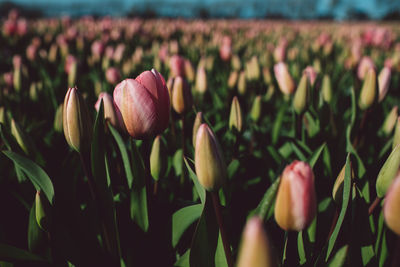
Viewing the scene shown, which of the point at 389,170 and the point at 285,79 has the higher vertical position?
the point at 285,79

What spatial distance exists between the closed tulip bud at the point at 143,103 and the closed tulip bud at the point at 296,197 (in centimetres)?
26

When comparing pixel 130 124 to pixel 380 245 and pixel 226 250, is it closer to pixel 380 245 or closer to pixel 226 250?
pixel 226 250

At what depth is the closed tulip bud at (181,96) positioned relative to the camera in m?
0.89

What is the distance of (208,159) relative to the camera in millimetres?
496

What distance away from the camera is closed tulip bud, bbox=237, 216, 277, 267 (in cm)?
31

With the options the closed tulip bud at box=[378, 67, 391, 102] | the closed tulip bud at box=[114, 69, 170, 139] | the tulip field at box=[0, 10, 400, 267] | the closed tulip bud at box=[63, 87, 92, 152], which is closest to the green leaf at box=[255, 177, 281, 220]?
the tulip field at box=[0, 10, 400, 267]

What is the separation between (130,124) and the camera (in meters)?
0.58

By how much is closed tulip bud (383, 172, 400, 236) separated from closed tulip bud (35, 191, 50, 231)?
0.52m

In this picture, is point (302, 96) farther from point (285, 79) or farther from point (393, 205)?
point (393, 205)

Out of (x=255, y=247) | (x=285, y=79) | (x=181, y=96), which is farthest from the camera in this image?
(x=285, y=79)

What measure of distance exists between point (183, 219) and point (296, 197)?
0.30 metres

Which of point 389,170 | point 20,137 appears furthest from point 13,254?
point 389,170

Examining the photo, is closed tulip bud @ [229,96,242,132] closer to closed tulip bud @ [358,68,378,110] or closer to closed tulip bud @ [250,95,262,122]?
closed tulip bud @ [250,95,262,122]

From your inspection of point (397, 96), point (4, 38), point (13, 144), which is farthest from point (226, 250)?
point (4, 38)
